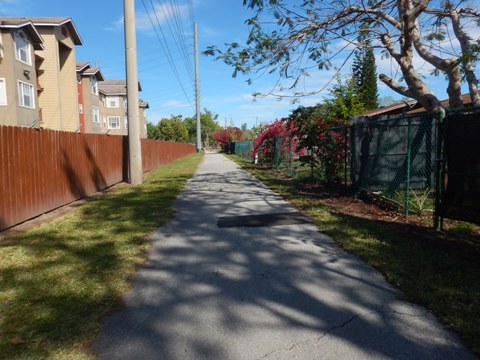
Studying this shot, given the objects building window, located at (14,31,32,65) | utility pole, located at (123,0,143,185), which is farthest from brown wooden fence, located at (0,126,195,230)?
building window, located at (14,31,32,65)

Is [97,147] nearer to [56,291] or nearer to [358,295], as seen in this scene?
[56,291]

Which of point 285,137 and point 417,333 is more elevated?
point 285,137

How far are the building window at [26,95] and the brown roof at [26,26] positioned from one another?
3.22m

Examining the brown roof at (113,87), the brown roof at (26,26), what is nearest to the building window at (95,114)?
the brown roof at (26,26)

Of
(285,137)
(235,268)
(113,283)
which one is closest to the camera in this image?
(113,283)

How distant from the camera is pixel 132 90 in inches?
569

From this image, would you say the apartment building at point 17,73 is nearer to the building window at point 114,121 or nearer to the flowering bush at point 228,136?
the building window at point 114,121

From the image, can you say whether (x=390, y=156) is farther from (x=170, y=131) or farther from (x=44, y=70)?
(x=170, y=131)

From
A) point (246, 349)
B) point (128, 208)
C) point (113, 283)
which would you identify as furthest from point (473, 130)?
point (128, 208)

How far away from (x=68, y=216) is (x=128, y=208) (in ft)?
4.33

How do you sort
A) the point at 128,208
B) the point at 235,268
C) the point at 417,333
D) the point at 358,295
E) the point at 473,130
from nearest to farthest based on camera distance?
the point at 417,333, the point at 358,295, the point at 235,268, the point at 473,130, the point at 128,208

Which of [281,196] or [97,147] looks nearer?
[281,196]

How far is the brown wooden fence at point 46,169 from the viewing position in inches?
274

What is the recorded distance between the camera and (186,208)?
912 centimetres
